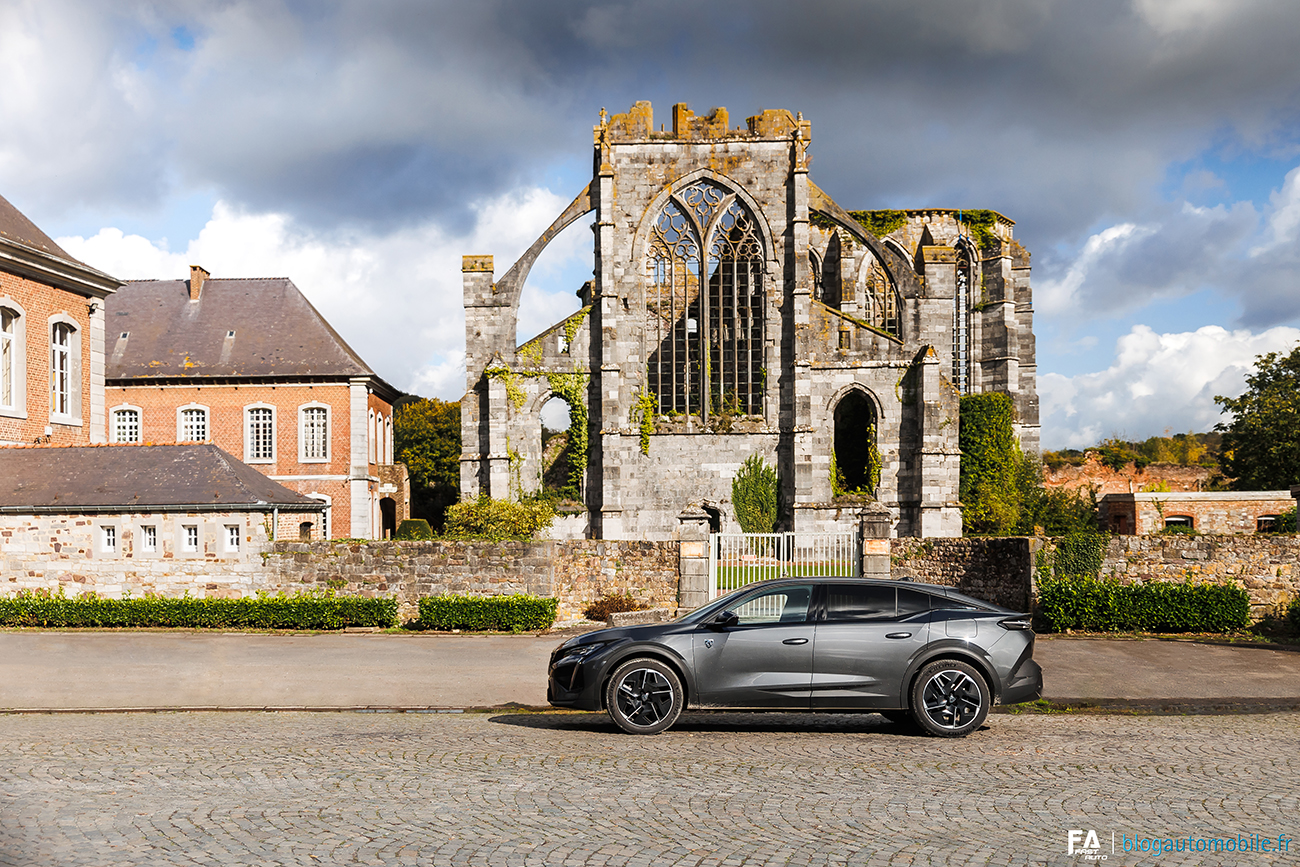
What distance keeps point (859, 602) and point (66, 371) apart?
25976 mm

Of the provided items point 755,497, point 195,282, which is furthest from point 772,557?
point 195,282

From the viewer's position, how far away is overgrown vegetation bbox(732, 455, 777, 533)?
1244 inches

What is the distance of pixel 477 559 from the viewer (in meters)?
18.7

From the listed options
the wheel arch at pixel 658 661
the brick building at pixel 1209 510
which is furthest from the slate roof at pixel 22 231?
the brick building at pixel 1209 510

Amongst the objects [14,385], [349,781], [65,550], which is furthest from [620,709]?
[14,385]

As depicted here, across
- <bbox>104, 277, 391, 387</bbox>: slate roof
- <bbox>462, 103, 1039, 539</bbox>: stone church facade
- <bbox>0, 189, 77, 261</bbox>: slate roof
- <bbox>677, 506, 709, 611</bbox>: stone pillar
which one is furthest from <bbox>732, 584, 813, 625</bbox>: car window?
<bbox>104, 277, 391, 387</bbox>: slate roof

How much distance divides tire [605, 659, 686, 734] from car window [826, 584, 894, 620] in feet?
5.07

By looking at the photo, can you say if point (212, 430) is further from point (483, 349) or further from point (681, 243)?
point (681, 243)

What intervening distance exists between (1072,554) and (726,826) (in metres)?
13.5

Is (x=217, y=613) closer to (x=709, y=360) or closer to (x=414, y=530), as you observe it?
(x=414, y=530)

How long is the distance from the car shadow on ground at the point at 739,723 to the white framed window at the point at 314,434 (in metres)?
28.0

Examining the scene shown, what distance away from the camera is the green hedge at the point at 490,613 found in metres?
17.7

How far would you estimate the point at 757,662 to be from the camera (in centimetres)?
864

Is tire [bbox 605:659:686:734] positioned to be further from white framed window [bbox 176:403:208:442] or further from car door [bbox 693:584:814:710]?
white framed window [bbox 176:403:208:442]
